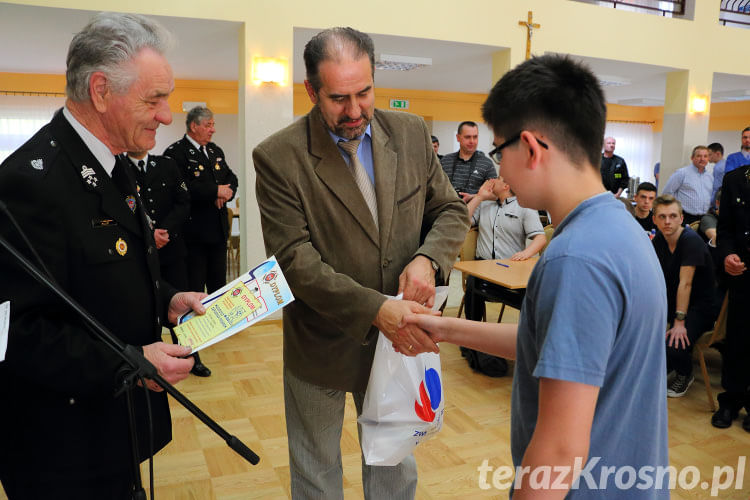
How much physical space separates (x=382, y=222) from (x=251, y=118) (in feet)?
12.9

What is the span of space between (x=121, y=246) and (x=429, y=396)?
38.5 inches

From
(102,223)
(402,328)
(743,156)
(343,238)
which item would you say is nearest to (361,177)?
(343,238)

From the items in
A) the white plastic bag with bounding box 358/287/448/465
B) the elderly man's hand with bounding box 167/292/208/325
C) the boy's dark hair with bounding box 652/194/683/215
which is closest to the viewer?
the elderly man's hand with bounding box 167/292/208/325

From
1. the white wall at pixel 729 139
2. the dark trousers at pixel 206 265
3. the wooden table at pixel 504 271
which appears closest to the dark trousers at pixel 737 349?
the wooden table at pixel 504 271

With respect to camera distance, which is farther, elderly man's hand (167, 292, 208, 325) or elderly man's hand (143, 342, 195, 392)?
elderly man's hand (167, 292, 208, 325)

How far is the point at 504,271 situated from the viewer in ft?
13.0

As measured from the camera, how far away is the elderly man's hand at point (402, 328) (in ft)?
5.14

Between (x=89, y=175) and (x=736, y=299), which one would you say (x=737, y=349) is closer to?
(x=736, y=299)

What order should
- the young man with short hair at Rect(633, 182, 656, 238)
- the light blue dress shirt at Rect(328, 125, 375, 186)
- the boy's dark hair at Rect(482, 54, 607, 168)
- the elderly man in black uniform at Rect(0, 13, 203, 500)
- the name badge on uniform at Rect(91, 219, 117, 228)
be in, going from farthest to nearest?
the young man with short hair at Rect(633, 182, 656, 238) < the light blue dress shirt at Rect(328, 125, 375, 186) < the name badge on uniform at Rect(91, 219, 117, 228) < the elderly man in black uniform at Rect(0, 13, 203, 500) < the boy's dark hair at Rect(482, 54, 607, 168)

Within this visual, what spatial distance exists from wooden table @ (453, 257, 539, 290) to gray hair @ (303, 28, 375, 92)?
2.21 metres

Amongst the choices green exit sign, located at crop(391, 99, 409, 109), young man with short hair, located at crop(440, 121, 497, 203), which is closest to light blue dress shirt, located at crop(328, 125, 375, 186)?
young man with short hair, located at crop(440, 121, 497, 203)

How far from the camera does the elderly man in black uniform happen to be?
1.16 metres

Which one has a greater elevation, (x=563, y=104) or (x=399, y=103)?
(x=399, y=103)

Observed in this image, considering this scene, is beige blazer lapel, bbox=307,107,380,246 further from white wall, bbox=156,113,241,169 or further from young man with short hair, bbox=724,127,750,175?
white wall, bbox=156,113,241,169
